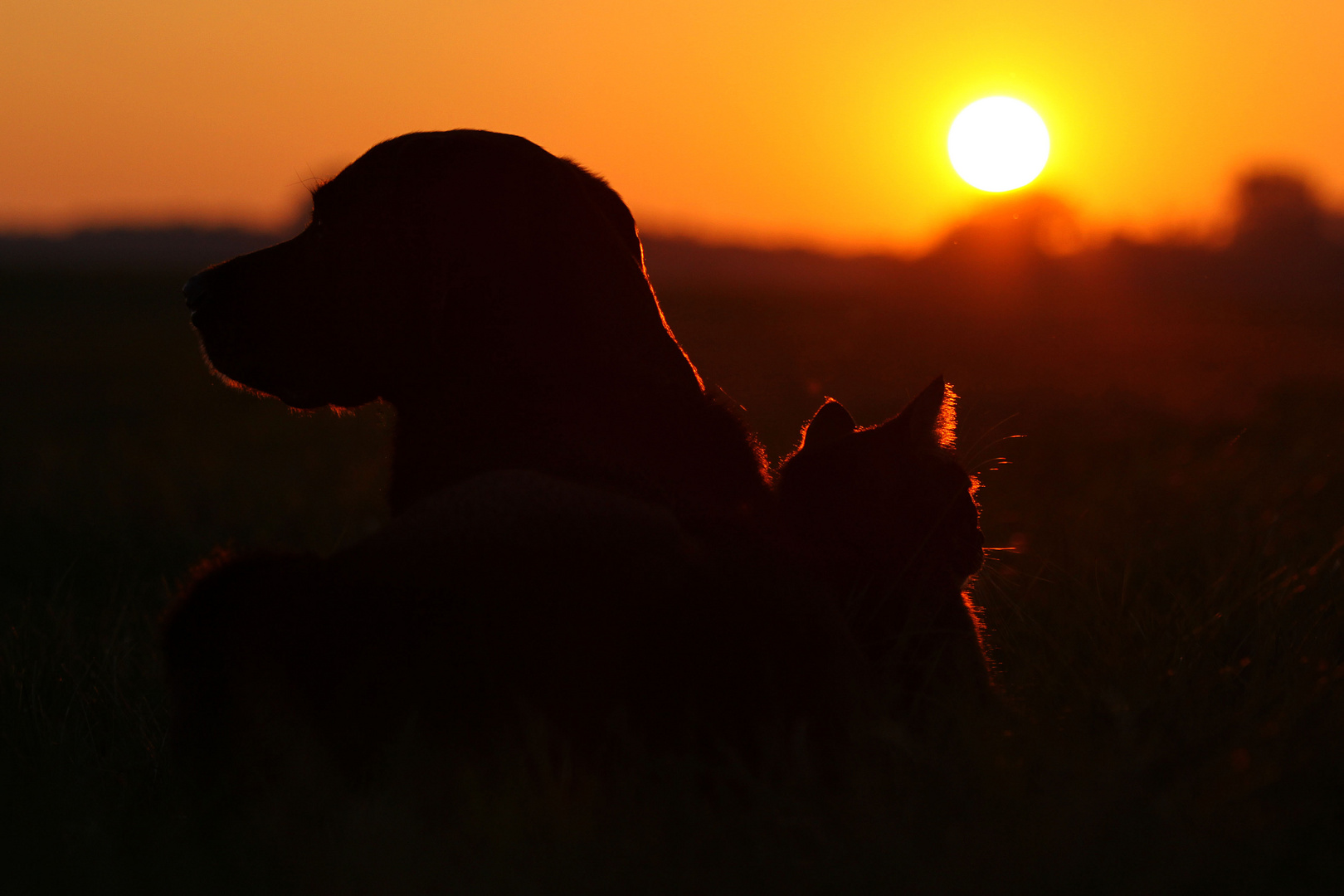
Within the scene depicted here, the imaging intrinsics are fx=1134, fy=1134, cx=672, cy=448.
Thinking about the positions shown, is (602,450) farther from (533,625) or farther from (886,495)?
(533,625)

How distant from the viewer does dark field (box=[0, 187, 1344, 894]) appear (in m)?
1.84

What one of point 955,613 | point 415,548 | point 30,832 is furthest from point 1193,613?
point 30,832

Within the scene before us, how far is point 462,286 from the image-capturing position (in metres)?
2.81

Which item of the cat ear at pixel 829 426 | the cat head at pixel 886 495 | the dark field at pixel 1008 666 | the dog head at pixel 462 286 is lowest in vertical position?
the dark field at pixel 1008 666

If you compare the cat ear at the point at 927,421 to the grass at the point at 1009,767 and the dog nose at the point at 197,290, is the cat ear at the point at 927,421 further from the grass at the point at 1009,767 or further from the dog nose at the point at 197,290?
the dog nose at the point at 197,290

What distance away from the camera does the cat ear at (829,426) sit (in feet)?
9.34

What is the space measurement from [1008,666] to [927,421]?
823mm

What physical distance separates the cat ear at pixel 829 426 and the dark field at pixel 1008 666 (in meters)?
0.51

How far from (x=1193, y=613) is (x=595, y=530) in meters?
Result: 1.96

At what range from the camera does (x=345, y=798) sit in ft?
6.14

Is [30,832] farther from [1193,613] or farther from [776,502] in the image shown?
[1193,613]

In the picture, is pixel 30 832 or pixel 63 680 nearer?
pixel 30 832

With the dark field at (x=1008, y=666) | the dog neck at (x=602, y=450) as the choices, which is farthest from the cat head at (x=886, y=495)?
the dark field at (x=1008, y=666)

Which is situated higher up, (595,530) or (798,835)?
(595,530)
